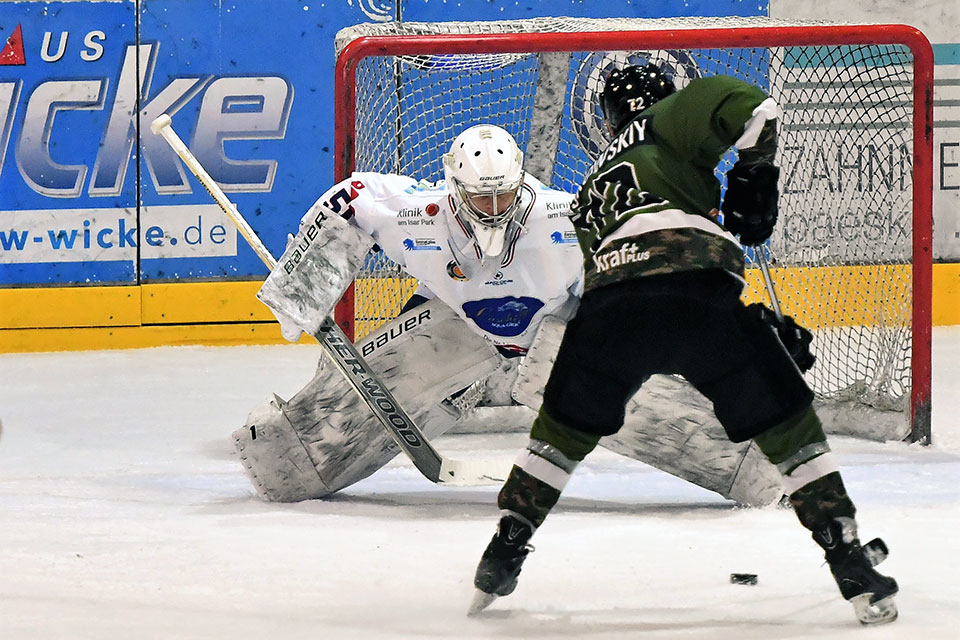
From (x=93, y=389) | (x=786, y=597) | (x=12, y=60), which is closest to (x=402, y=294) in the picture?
(x=93, y=389)

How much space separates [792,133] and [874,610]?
325 cm

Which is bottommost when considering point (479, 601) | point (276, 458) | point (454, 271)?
point (276, 458)

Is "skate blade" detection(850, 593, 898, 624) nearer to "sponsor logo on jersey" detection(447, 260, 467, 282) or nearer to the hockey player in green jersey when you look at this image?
the hockey player in green jersey

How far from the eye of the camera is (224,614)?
8.05 ft

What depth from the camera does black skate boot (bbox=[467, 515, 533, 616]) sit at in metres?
2.44

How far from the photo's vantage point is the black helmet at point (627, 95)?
270 cm

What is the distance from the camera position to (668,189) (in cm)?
244

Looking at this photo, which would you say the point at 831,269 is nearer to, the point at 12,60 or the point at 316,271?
the point at 316,271

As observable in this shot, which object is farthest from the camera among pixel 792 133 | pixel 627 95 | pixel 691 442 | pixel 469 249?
pixel 792 133

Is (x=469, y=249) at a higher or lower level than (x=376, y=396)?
higher

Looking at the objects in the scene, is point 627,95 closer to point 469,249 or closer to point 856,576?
point 469,249

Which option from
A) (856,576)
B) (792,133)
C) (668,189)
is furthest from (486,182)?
(792,133)

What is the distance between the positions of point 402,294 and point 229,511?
1.59m

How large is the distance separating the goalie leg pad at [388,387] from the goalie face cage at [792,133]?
1.93 feet
